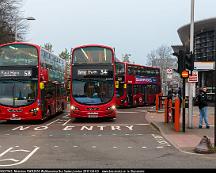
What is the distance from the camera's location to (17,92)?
20.4 metres

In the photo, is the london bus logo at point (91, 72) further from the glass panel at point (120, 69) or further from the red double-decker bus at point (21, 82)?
the glass panel at point (120, 69)

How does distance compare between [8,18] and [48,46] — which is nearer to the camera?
[8,18]

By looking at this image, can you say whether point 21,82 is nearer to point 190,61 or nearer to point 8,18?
point 190,61

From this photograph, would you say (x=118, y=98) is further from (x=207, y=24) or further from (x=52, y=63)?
(x=207, y=24)

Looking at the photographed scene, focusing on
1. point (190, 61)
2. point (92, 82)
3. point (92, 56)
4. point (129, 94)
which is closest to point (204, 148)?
point (190, 61)

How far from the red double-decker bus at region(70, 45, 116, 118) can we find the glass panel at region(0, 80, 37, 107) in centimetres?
227

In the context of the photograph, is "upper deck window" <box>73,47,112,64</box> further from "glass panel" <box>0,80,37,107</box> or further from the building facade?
the building facade

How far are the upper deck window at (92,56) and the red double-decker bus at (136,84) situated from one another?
10.4m

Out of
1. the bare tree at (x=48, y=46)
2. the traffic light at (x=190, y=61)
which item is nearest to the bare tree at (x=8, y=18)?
the traffic light at (x=190, y=61)

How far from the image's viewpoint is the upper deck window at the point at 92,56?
22.2 metres

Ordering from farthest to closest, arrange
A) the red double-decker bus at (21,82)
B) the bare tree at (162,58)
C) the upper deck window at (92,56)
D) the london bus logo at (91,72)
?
the bare tree at (162,58) → the upper deck window at (92,56) → the london bus logo at (91,72) → the red double-decker bus at (21,82)

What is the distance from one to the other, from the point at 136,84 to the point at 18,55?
18087 millimetres

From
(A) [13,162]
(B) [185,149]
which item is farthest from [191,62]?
(A) [13,162]

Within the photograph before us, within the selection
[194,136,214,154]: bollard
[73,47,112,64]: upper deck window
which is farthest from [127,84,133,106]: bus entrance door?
[194,136,214,154]: bollard
